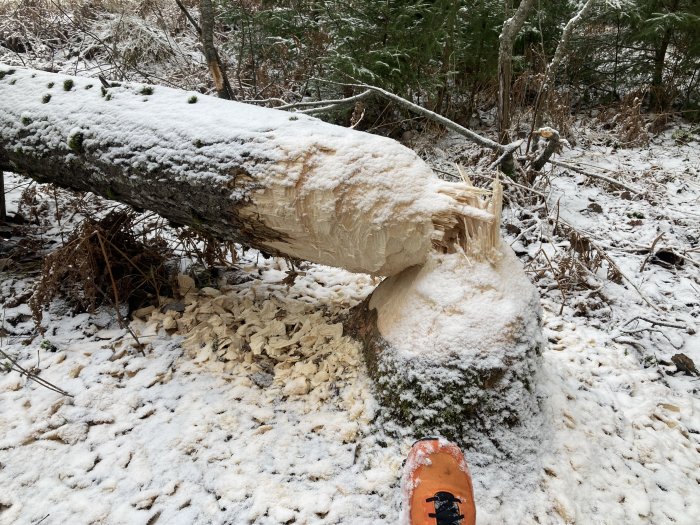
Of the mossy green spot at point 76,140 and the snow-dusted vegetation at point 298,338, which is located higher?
the mossy green spot at point 76,140

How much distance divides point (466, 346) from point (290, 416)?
0.79 metres

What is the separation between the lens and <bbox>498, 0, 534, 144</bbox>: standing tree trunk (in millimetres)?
3588

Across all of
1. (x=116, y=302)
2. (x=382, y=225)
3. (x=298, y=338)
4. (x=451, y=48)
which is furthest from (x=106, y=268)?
(x=451, y=48)

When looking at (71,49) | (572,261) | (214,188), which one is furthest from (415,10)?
(71,49)

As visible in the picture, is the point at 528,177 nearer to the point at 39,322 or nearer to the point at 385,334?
the point at 385,334

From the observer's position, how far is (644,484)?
1.58 metres

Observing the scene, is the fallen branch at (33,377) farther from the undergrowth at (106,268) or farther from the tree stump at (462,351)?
the tree stump at (462,351)

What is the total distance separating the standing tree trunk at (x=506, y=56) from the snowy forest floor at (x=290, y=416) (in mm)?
1863

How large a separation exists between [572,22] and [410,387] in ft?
11.9

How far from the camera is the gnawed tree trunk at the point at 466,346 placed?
1.56 meters

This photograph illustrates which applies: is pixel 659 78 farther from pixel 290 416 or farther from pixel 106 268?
pixel 106 268

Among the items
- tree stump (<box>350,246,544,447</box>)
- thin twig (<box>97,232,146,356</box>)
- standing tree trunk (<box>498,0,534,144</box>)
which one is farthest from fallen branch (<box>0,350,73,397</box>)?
standing tree trunk (<box>498,0,534,144</box>)

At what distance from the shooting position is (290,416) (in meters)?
1.74

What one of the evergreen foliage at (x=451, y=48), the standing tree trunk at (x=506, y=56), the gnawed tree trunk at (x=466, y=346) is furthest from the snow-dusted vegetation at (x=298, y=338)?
the evergreen foliage at (x=451, y=48)
